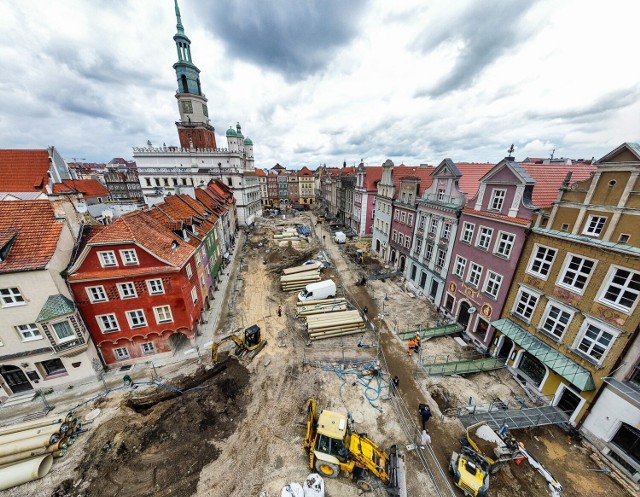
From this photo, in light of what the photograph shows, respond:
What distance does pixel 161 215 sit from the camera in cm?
2384

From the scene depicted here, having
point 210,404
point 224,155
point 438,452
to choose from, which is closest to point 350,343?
point 438,452

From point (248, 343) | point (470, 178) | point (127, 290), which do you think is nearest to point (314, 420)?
point (248, 343)

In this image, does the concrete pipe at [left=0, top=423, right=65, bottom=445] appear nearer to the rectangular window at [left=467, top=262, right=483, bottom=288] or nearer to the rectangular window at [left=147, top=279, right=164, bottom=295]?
the rectangular window at [left=147, top=279, right=164, bottom=295]

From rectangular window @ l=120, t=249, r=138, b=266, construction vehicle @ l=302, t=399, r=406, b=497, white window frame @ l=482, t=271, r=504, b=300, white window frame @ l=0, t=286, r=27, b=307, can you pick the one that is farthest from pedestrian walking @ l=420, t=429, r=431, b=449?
white window frame @ l=0, t=286, r=27, b=307

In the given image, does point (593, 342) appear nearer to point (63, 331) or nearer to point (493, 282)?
point (493, 282)

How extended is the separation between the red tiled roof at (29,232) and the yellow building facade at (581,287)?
3235 cm

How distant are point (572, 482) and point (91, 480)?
24824 mm

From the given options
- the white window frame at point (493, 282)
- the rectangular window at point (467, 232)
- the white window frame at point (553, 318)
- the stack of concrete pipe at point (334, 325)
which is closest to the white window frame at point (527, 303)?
the white window frame at point (553, 318)

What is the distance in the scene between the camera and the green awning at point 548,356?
13595 millimetres

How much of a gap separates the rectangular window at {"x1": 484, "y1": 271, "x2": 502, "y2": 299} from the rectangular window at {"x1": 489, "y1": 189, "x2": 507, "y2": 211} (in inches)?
211

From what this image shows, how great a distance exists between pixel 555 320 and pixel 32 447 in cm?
3188

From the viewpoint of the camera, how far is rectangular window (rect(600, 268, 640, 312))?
1184 cm

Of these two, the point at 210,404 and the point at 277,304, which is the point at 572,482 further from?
the point at 277,304

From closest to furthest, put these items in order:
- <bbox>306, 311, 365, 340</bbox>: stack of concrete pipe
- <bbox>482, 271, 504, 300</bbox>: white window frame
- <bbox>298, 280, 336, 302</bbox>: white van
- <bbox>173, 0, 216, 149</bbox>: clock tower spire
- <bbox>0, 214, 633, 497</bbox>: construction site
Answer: <bbox>0, 214, 633, 497</bbox>: construction site
<bbox>482, 271, 504, 300</bbox>: white window frame
<bbox>306, 311, 365, 340</bbox>: stack of concrete pipe
<bbox>298, 280, 336, 302</bbox>: white van
<bbox>173, 0, 216, 149</bbox>: clock tower spire
